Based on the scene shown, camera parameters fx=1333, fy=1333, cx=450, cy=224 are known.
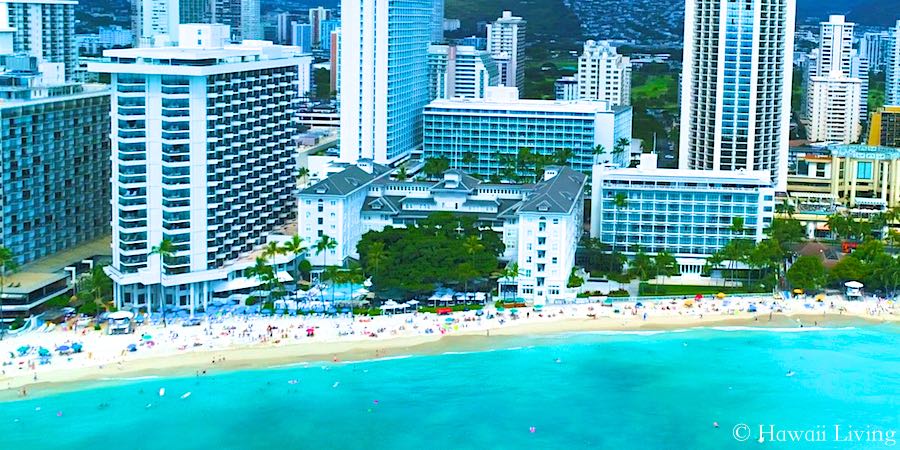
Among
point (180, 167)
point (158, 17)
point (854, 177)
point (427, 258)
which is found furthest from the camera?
point (158, 17)

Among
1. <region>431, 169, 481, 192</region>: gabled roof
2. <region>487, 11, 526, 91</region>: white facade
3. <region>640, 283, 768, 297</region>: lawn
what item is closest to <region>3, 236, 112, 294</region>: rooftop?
<region>431, 169, 481, 192</region>: gabled roof

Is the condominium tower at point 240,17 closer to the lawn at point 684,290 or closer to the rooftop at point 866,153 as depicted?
the rooftop at point 866,153

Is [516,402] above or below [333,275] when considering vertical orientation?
below

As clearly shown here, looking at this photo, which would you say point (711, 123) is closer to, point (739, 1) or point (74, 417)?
point (739, 1)

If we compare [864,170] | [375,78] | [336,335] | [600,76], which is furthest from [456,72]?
[336,335]

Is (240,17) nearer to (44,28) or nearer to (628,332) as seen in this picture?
(44,28)

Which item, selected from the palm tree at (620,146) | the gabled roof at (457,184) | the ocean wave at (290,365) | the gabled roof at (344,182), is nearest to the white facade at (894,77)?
the palm tree at (620,146)
